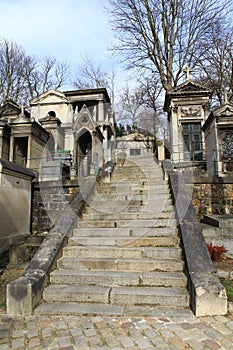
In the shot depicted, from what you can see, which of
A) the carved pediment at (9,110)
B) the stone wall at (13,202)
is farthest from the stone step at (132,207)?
the carved pediment at (9,110)

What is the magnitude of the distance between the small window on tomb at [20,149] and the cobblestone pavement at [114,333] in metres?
11.2

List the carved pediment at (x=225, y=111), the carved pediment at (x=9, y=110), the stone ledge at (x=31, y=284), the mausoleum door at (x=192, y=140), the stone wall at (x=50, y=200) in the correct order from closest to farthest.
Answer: the stone ledge at (x=31, y=284) → the stone wall at (x=50, y=200) → the carved pediment at (x=225, y=111) → the mausoleum door at (x=192, y=140) → the carved pediment at (x=9, y=110)

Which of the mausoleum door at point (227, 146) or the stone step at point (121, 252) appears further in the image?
the mausoleum door at point (227, 146)

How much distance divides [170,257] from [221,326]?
1592mm

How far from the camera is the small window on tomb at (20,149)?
44.1 ft

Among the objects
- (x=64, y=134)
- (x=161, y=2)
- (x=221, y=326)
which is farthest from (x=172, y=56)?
(x=221, y=326)

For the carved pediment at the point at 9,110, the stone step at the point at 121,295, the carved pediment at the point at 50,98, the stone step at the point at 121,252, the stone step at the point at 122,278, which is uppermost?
the carved pediment at the point at 50,98

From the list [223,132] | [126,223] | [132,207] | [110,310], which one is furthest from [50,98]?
[110,310]

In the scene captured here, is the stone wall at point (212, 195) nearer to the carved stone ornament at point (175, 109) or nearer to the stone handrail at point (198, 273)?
the stone handrail at point (198, 273)

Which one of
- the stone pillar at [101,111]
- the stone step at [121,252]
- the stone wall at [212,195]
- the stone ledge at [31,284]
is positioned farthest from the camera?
the stone pillar at [101,111]

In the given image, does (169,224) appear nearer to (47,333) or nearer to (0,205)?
(47,333)

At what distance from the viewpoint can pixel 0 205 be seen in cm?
614

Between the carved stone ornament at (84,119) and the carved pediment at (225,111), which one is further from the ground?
the carved stone ornament at (84,119)

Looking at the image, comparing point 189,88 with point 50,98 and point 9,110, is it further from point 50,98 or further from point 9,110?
point 9,110
